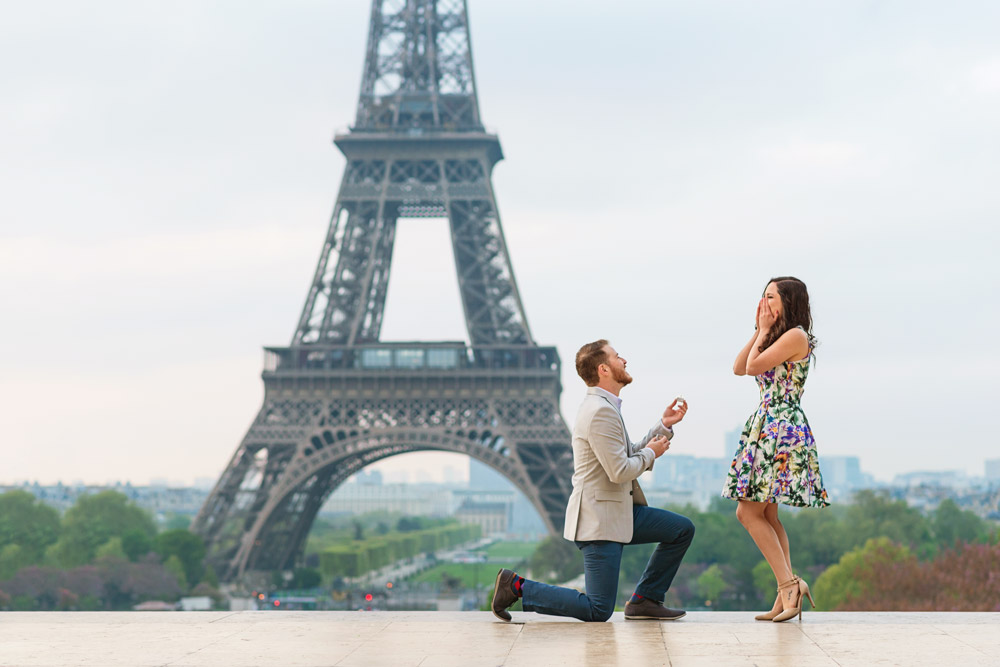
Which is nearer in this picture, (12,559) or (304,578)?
(12,559)

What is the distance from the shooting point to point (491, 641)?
7.31 m

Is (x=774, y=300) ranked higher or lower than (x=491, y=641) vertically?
higher

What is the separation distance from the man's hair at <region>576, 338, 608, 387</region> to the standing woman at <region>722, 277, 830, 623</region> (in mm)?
909

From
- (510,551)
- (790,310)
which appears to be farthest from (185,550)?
(510,551)

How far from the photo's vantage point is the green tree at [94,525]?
49.7 metres

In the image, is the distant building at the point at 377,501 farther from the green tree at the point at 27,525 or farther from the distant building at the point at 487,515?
the green tree at the point at 27,525

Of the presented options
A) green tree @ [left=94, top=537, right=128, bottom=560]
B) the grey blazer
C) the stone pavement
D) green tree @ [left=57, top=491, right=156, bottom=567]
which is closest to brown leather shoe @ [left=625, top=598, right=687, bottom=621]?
Result: the stone pavement

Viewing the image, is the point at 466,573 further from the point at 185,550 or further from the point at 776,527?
the point at 776,527

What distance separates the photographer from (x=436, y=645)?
23.5ft

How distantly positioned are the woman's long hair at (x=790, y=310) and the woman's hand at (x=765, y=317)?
0.09ft

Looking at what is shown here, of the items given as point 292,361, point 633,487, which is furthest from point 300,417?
point 633,487

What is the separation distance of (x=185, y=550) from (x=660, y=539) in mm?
39522

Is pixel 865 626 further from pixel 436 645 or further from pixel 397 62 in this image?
pixel 397 62

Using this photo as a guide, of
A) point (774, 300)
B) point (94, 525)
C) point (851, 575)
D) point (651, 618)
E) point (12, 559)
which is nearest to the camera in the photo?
point (774, 300)
